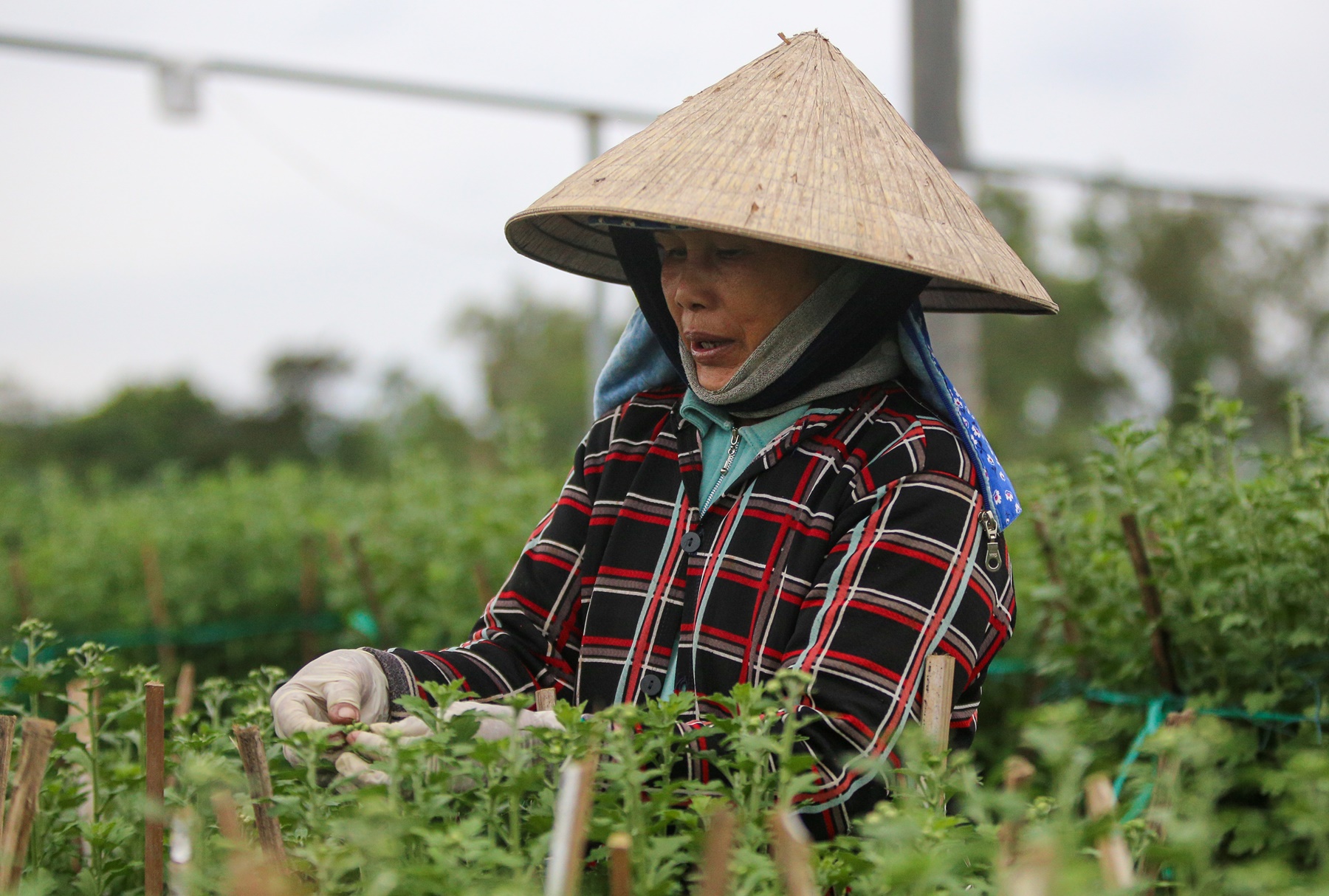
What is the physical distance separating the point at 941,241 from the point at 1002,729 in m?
2.26

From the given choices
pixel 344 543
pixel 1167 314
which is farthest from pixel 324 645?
pixel 1167 314

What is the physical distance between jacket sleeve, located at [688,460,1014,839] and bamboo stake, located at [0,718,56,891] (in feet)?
2.71

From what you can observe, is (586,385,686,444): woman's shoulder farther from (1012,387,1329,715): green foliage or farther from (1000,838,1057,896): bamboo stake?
(1000,838,1057,896): bamboo stake

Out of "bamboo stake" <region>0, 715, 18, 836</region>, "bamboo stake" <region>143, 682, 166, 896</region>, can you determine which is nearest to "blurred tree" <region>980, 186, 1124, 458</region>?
"bamboo stake" <region>143, 682, 166, 896</region>

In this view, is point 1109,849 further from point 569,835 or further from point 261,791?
point 261,791

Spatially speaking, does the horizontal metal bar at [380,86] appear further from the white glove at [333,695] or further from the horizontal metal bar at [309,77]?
the white glove at [333,695]

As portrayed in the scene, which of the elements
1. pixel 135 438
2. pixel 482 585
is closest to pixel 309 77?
pixel 482 585

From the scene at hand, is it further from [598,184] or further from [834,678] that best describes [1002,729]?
[598,184]

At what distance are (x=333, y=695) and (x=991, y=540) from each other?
3.57 feet

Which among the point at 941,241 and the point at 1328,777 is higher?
the point at 941,241

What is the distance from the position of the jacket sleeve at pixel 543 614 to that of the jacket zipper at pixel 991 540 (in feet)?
2.49

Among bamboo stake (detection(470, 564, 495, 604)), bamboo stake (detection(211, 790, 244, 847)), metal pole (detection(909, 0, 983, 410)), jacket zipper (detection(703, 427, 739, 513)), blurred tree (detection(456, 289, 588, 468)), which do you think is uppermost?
blurred tree (detection(456, 289, 588, 468))

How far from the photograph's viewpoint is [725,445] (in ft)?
7.29

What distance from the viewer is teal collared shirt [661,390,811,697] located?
214 centimetres
